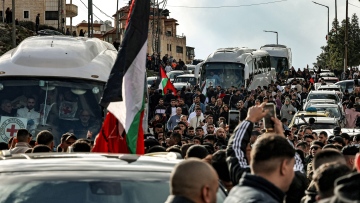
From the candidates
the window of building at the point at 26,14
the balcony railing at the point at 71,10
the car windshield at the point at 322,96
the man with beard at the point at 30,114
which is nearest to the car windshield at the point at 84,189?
the man with beard at the point at 30,114

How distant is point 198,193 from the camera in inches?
249

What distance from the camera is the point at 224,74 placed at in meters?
51.1

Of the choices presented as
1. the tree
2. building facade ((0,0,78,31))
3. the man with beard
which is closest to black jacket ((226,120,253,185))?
the man with beard

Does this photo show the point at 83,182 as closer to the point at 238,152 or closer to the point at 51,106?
the point at 238,152

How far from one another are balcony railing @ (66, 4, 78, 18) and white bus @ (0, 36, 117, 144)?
11147cm

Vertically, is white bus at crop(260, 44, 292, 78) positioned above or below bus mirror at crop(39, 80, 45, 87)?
above

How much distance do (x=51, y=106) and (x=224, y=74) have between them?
3207cm

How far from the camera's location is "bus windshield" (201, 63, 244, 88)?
50812 millimetres

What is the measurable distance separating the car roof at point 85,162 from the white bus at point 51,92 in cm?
1065

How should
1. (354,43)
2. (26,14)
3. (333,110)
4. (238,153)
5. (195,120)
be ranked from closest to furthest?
(238,153)
(195,120)
(333,110)
(354,43)
(26,14)

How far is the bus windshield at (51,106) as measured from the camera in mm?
19078

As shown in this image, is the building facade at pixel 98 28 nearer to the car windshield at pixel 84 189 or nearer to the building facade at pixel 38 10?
the building facade at pixel 38 10

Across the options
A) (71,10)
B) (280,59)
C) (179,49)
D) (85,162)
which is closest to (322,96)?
(85,162)

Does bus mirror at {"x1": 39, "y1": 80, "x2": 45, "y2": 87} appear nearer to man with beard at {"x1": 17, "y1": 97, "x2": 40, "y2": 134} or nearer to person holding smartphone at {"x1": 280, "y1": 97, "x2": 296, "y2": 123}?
man with beard at {"x1": 17, "y1": 97, "x2": 40, "y2": 134}
